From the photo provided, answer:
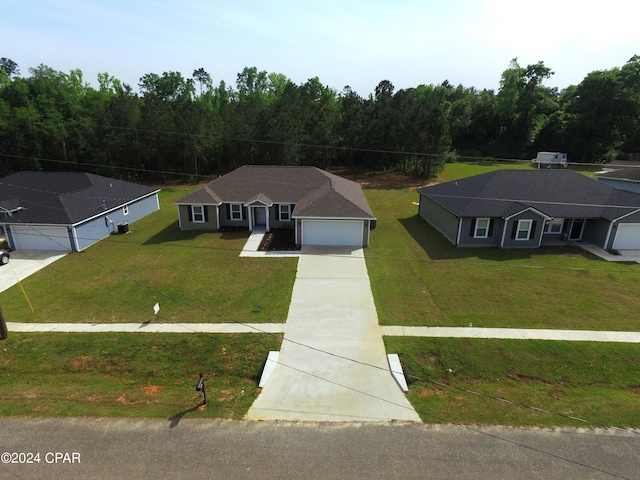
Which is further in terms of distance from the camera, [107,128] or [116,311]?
[107,128]

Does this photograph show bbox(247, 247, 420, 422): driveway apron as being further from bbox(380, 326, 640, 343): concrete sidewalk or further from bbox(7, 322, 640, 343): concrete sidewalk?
bbox(380, 326, 640, 343): concrete sidewalk

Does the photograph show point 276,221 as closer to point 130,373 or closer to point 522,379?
point 130,373

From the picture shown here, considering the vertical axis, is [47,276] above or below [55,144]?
below

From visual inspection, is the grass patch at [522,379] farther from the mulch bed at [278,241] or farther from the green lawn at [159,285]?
the mulch bed at [278,241]

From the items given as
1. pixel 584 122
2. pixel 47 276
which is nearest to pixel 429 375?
pixel 47 276

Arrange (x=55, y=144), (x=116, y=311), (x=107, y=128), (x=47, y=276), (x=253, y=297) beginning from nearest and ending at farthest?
(x=116, y=311)
(x=253, y=297)
(x=47, y=276)
(x=107, y=128)
(x=55, y=144)

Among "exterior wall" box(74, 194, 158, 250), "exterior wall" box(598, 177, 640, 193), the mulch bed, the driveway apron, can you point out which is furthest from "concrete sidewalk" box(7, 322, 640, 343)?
"exterior wall" box(598, 177, 640, 193)

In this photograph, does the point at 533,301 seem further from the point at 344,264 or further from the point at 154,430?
the point at 154,430
